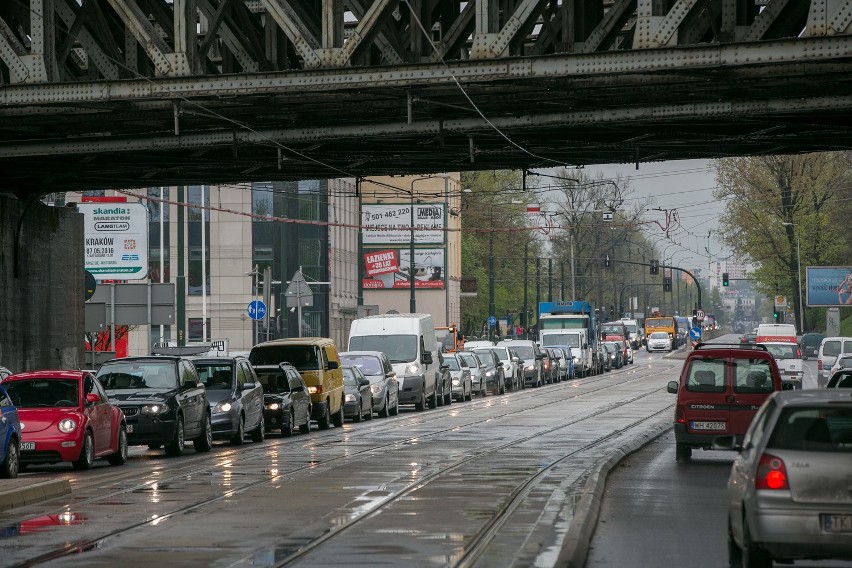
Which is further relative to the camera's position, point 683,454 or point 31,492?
point 683,454

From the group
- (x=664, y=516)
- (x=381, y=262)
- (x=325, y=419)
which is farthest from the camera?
(x=381, y=262)

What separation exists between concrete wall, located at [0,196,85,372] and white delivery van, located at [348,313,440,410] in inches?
446

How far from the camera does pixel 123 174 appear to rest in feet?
105

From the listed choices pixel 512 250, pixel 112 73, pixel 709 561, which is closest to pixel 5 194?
pixel 112 73

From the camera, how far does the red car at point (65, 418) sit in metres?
22.7

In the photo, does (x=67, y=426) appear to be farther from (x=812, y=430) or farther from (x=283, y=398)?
(x=812, y=430)

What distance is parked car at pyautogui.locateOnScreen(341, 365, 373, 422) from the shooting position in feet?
128

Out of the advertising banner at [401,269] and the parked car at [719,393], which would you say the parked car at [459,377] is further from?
the advertising banner at [401,269]

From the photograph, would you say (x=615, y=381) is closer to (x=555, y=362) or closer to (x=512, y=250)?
(x=555, y=362)

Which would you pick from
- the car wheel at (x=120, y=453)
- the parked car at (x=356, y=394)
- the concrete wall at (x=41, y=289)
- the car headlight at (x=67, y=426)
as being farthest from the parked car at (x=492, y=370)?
the car headlight at (x=67, y=426)

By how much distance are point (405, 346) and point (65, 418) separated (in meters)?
23.8

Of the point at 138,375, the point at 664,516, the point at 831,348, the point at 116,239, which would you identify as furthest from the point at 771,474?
the point at 831,348

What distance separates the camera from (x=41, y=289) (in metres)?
34.4

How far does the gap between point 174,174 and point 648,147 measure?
31.4 feet
